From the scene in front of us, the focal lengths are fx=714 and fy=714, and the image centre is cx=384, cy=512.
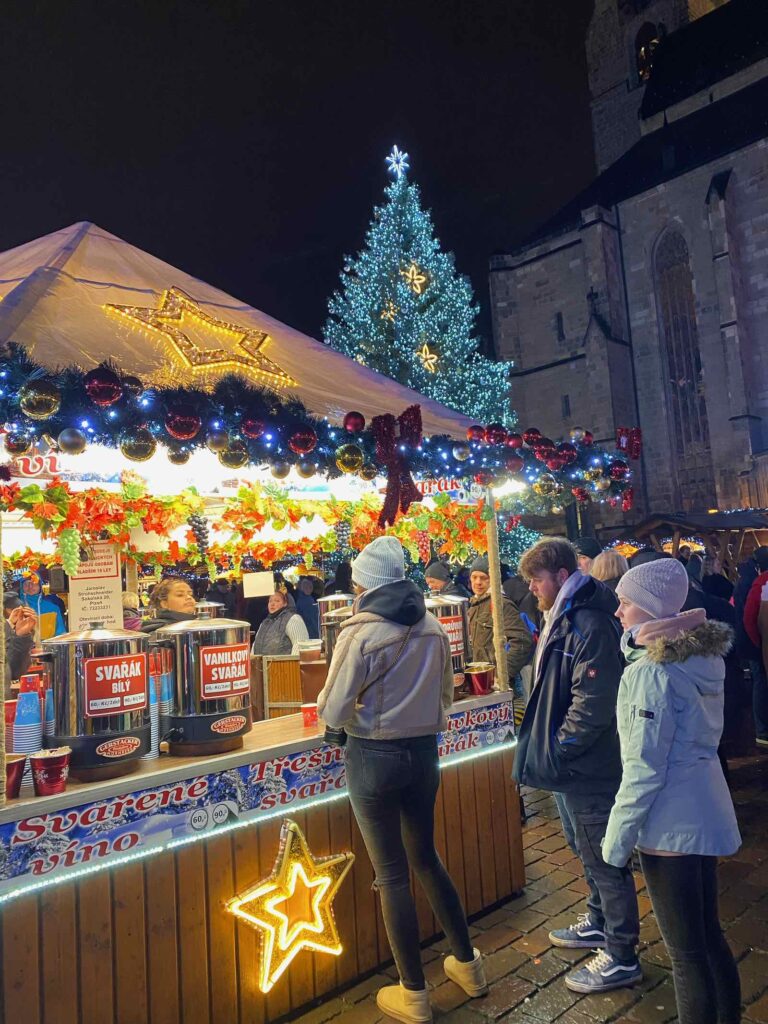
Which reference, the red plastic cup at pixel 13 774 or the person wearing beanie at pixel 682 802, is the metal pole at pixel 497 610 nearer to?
the person wearing beanie at pixel 682 802

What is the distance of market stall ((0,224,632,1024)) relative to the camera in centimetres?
259

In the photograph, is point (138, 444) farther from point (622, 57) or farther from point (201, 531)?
point (622, 57)

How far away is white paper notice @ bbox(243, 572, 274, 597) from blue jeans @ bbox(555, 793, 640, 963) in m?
3.66

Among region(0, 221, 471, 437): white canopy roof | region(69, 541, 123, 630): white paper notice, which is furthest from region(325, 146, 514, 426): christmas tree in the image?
region(69, 541, 123, 630): white paper notice

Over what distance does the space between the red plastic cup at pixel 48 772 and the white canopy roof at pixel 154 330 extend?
5.15 ft

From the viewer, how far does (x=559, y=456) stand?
4867 mm

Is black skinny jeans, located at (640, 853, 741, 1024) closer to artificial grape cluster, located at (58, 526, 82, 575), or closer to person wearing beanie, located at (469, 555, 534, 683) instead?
person wearing beanie, located at (469, 555, 534, 683)

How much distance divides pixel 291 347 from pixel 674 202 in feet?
86.5

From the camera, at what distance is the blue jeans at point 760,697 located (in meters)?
6.92

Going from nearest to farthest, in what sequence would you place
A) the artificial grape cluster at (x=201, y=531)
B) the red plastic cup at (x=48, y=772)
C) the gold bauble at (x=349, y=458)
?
1. the red plastic cup at (x=48, y=772)
2. the gold bauble at (x=349, y=458)
3. the artificial grape cluster at (x=201, y=531)

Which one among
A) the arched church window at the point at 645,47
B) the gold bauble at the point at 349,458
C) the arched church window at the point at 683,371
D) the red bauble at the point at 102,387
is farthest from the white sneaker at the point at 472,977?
the arched church window at the point at 645,47

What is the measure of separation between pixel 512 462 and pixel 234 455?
193cm

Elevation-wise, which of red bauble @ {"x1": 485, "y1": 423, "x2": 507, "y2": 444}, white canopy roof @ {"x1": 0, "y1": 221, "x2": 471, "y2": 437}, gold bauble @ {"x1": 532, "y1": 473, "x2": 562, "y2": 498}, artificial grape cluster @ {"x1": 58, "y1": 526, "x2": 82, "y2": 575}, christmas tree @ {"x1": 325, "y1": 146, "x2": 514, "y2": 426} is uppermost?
christmas tree @ {"x1": 325, "y1": 146, "x2": 514, "y2": 426}

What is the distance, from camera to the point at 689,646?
7.70ft
